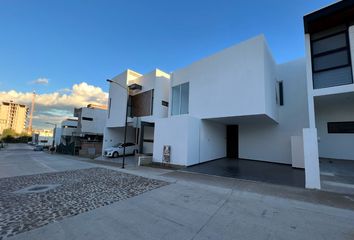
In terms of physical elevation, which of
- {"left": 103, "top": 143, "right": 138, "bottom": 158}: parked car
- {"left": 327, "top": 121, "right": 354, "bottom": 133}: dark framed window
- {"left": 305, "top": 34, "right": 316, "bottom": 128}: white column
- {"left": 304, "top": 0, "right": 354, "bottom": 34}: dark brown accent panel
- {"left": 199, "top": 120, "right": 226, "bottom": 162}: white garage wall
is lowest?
{"left": 103, "top": 143, "right": 138, "bottom": 158}: parked car

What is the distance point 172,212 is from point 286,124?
1166 cm

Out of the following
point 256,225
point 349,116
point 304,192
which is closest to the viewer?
point 256,225

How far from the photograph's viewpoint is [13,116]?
254 ft

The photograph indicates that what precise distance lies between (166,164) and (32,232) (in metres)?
8.44

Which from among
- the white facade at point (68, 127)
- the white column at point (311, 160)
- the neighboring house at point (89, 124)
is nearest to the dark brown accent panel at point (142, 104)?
the white column at point (311, 160)

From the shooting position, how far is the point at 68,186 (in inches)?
247

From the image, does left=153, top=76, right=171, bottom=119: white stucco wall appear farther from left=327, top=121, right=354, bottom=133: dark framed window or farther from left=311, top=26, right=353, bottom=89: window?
left=327, top=121, right=354, bottom=133: dark framed window

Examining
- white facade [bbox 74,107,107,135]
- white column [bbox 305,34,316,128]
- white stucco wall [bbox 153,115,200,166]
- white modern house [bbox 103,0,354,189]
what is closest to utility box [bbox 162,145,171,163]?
white modern house [bbox 103,0,354,189]

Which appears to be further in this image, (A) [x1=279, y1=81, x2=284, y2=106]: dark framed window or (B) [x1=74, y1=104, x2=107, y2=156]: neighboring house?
(B) [x1=74, y1=104, x2=107, y2=156]: neighboring house

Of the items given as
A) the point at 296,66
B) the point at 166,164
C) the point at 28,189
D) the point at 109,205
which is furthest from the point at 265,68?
the point at 28,189

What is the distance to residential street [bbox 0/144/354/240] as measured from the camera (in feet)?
10.0

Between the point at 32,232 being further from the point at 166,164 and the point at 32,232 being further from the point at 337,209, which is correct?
the point at 166,164

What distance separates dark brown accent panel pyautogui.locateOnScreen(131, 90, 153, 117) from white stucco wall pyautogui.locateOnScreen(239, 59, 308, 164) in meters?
9.74

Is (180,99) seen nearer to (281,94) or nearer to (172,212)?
(281,94)
